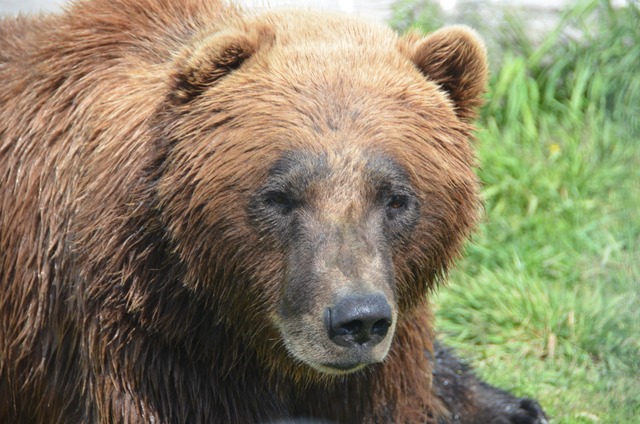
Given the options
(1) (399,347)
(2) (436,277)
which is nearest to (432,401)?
(1) (399,347)

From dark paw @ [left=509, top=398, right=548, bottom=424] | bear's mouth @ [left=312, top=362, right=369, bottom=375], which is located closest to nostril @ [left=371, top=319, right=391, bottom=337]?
bear's mouth @ [left=312, top=362, right=369, bottom=375]

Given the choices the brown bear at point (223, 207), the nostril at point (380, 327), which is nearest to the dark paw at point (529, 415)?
the brown bear at point (223, 207)

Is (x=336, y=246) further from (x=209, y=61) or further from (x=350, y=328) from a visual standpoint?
(x=209, y=61)

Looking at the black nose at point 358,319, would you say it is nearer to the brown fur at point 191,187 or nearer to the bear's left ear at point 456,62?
the brown fur at point 191,187

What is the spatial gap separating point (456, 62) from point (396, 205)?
831 mm

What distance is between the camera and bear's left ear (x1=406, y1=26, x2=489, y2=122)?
5414 millimetres

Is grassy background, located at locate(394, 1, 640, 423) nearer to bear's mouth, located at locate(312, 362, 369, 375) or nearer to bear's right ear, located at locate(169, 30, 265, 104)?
bear's mouth, located at locate(312, 362, 369, 375)

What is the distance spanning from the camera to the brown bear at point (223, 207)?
4.95m

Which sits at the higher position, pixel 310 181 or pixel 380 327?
pixel 310 181

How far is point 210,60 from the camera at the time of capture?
5.07 meters

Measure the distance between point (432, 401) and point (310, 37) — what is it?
89.7 inches

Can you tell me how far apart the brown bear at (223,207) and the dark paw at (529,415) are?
135 centimetres

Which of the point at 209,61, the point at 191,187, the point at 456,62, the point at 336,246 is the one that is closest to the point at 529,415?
the point at 456,62

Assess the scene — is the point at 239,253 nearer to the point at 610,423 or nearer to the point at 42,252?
the point at 42,252
